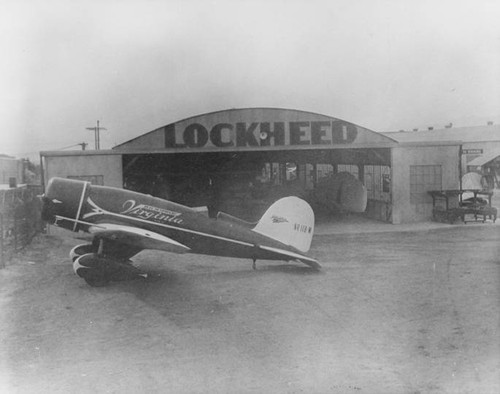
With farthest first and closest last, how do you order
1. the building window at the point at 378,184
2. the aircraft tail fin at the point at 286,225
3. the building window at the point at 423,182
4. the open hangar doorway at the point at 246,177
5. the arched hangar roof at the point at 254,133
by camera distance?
the building window at the point at 378,184
the open hangar doorway at the point at 246,177
the building window at the point at 423,182
the arched hangar roof at the point at 254,133
the aircraft tail fin at the point at 286,225

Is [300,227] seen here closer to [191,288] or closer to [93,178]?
[191,288]

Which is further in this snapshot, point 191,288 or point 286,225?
point 286,225

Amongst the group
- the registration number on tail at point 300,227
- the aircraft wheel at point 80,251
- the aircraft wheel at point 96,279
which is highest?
the registration number on tail at point 300,227

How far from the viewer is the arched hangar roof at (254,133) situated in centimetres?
1778

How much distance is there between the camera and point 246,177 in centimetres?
3194

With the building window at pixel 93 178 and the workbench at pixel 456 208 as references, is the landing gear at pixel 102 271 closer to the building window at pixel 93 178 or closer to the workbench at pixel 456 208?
the building window at pixel 93 178

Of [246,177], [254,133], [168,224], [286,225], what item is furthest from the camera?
[246,177]

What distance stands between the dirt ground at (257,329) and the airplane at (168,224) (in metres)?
0.53

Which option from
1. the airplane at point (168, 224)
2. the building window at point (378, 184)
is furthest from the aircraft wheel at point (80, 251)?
the building window at point (378, 184)

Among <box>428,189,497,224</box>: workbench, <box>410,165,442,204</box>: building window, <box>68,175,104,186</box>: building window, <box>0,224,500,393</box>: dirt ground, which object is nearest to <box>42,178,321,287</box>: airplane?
<box>0,224,500,393</box>: dirt ground

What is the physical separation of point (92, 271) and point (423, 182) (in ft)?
46.7

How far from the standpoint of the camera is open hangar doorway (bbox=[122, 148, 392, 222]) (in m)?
22.3

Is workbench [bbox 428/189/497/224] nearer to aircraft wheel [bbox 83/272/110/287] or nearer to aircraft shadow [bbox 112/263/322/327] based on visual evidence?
aircraft shadow [bbox 112/263/322/327]

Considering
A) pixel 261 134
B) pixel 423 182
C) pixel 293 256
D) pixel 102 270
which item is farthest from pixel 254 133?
pixel 102 270
